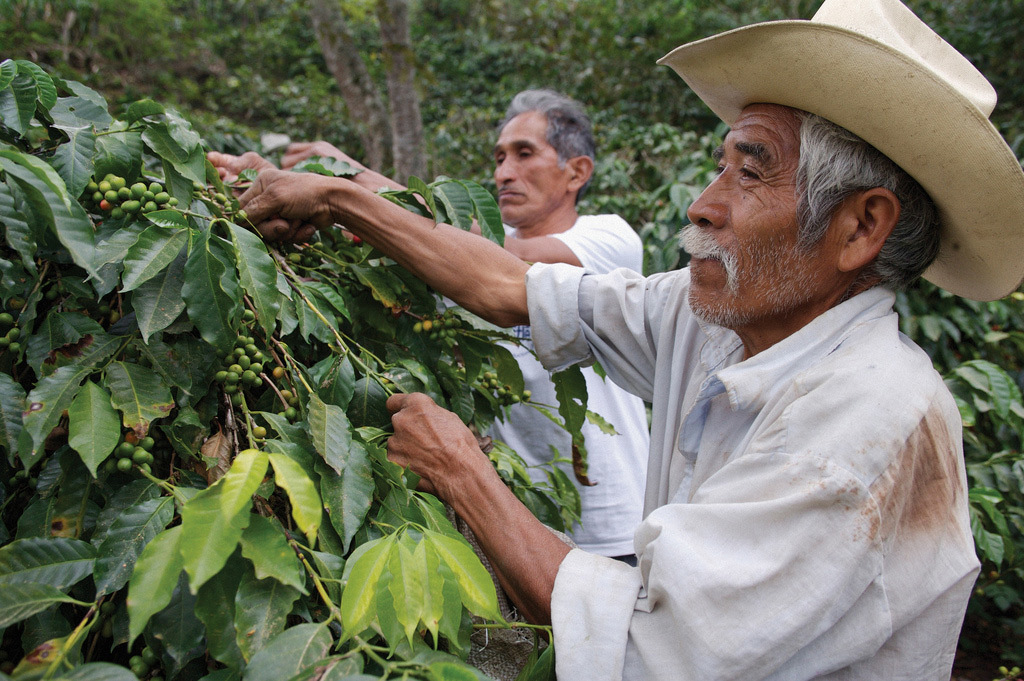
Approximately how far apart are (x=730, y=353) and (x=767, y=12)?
969cm

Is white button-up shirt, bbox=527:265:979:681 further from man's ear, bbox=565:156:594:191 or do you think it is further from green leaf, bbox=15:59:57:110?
man's ear, bbox=565:156:594:191

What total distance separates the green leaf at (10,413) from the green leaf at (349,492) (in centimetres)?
46

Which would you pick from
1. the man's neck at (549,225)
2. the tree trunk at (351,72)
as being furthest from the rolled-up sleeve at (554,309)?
the tree trunk at (351,72)

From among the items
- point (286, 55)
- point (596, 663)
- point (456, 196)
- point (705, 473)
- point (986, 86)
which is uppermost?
point (986, 86)

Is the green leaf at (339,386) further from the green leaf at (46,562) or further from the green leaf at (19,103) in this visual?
the green leaf at (19,103)

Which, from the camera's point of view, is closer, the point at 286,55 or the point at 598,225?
the point at 598,225

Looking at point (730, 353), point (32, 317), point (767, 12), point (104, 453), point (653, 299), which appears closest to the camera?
point (104, 453)

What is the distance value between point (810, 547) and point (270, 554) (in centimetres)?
79

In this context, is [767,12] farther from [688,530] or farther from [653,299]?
[688,530]

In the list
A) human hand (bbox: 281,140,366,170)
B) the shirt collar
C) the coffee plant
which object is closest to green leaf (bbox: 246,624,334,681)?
the coffee plant

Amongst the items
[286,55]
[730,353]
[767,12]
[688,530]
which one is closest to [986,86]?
[730,353]

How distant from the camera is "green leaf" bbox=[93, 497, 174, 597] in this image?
105 centimetres

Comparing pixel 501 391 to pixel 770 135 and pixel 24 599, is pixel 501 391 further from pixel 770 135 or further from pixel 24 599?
pixel 24 599

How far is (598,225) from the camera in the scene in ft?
9.07
